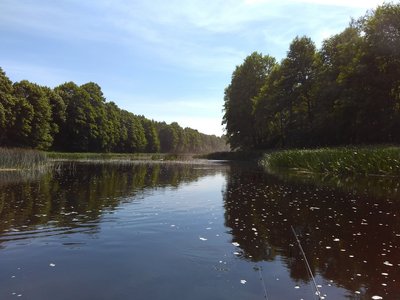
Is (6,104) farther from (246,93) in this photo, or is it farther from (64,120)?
(246,93)

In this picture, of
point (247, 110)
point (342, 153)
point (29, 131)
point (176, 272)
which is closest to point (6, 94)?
point (29, 131)

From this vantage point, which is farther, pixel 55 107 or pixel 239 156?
pixel 55 107

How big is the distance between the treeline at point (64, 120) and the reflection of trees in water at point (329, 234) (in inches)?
1823

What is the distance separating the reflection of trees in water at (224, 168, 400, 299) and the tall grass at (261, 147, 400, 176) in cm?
860

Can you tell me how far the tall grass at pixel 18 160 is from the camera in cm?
2733

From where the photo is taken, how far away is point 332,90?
144 ft

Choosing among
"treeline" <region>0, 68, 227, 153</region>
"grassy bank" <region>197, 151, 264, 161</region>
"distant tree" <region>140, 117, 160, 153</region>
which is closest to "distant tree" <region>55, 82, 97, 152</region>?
"treeline" <region>0, 68, 227, 153</region>

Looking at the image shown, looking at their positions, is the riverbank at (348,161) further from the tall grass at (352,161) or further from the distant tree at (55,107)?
the distant tree at (55,107)

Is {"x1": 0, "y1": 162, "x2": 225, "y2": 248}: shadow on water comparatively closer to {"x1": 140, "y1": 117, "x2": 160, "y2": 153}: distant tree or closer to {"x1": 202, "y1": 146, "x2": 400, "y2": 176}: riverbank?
{"x1": 202, "y1": 146, "x2": 400, "y2": 176}: riverbank

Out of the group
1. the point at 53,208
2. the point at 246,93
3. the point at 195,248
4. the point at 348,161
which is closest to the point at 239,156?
the point at 246,93

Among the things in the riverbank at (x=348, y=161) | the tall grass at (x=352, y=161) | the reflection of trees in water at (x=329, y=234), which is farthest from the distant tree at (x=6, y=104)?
the reflection of trees in water at (x=329, y=234)

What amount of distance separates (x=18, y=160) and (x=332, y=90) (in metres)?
34.0

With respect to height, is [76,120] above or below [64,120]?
above

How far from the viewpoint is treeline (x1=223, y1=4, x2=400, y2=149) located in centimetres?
3838
